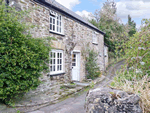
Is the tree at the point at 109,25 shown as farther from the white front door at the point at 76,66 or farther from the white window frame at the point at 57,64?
the white window frame at the point at 57,64

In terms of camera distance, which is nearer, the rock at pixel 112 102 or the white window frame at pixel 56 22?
the rock at pixel 112 102

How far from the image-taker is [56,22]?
25.8 feet

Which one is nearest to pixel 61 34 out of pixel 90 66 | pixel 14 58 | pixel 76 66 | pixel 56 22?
pixel 56 22

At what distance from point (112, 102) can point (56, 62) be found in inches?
224

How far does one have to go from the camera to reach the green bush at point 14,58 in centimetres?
423

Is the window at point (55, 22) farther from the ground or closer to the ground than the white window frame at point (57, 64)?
farther from the ground

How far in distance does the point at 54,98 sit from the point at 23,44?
273cm

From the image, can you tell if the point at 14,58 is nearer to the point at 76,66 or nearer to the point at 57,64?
the point at 57,64

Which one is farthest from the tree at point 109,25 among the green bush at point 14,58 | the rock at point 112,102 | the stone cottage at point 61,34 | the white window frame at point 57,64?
the rock at point 112,102

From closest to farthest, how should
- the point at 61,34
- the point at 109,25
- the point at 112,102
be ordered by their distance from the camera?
the point at 112,102
the point at 61,34
the point at 109,25

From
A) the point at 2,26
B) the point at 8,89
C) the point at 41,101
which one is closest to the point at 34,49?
the point at 2,26

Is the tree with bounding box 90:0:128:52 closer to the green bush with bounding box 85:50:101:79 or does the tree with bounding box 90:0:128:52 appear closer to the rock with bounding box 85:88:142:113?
the green bush with bounding box 85:50:101:79

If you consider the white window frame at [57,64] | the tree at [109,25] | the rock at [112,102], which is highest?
the tree at [109,25]

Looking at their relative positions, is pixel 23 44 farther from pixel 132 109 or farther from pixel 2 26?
pixel 132 109
